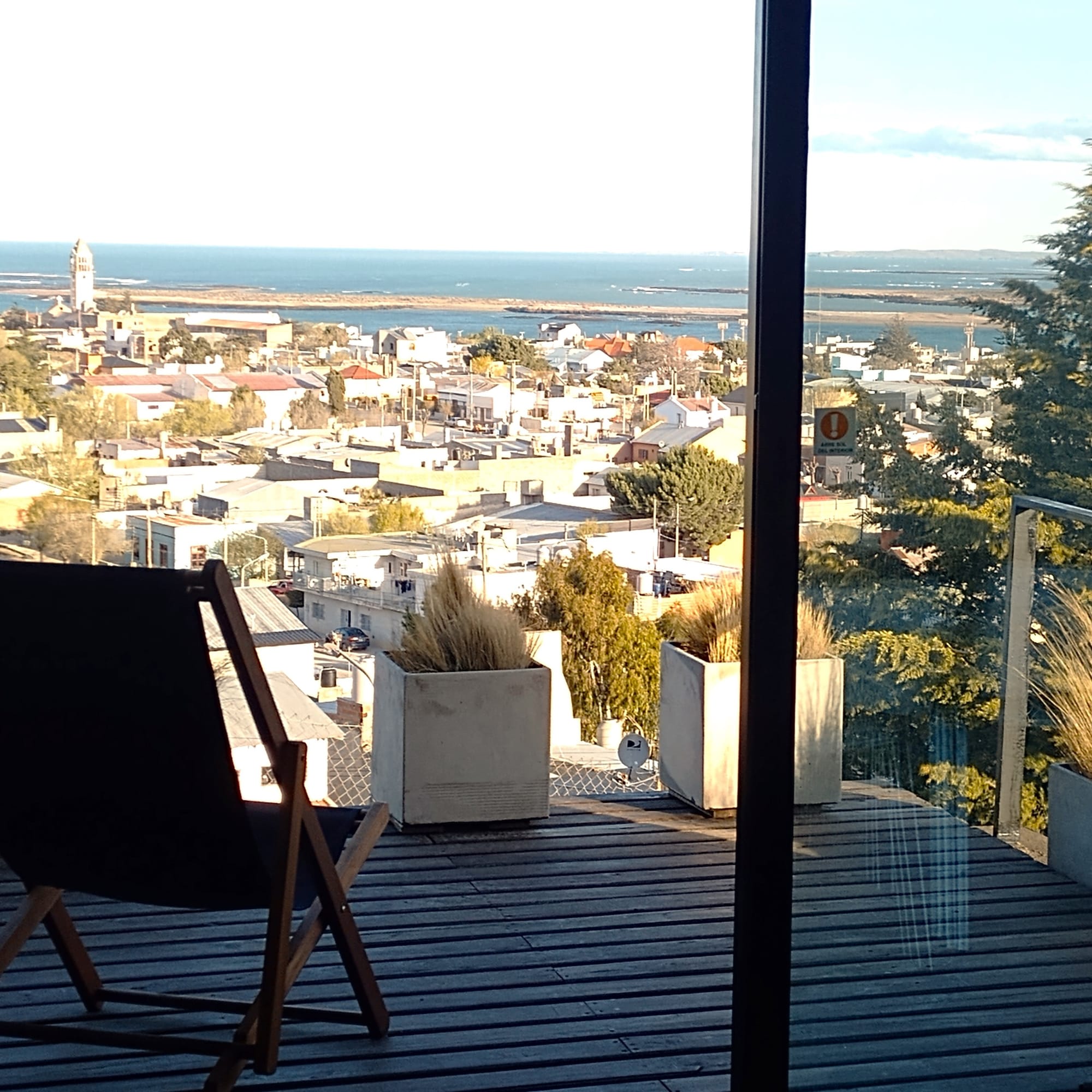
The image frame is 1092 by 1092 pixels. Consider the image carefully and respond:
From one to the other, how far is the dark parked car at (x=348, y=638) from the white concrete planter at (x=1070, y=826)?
28.2 ft

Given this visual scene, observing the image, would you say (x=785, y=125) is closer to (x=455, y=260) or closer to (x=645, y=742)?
(x=645, y=742)

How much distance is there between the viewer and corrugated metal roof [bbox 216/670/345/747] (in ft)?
24.7

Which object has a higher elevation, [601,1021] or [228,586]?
[228,586]

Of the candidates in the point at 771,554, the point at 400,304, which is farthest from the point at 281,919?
the point at 400,304

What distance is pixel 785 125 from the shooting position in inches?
67.2

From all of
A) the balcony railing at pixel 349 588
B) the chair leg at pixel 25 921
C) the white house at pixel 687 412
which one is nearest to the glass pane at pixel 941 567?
the chair leg at pixel 25 921

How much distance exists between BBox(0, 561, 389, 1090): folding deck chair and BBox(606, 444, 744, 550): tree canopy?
1555 centimetres

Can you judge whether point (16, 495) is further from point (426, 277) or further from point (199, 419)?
point (426, 277)

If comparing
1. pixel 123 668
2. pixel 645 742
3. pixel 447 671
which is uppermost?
pixel 123 668

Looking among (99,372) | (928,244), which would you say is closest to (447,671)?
(928,244)

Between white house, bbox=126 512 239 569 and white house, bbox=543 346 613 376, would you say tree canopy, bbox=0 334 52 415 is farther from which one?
white house, bbox=543 346 613 376

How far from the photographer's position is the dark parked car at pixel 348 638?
36.9 feet

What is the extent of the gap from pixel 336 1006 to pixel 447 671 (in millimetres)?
1232

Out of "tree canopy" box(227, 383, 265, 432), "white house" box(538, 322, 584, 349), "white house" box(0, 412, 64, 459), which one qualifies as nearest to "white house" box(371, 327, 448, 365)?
"white house" box(538, 322, 584, 349)
